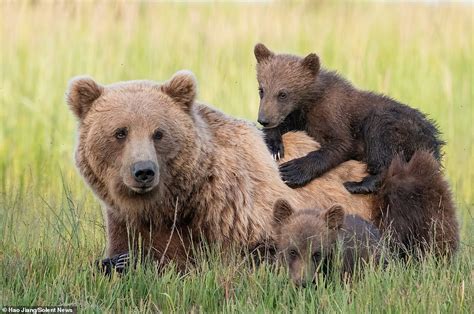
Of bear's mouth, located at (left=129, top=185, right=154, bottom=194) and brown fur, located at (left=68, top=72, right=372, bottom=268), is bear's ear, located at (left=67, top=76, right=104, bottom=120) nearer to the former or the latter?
brown fur, located at (left=68, top=72, right=372, bottom=268)

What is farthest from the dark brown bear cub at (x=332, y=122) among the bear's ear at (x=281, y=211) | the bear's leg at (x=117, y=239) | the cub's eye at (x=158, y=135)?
the bear's leg at (x=117, y=239)

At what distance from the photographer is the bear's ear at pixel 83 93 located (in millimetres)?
5938

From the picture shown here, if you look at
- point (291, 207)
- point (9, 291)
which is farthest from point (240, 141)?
point (9, 291)

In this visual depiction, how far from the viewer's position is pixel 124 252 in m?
6.04

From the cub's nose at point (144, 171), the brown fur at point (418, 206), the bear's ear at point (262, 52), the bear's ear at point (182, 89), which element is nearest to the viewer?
the cub's nose at point (144, 171)

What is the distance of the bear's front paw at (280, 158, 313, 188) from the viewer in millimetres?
6484

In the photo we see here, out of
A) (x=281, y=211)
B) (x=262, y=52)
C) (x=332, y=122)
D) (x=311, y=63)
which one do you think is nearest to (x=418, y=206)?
(x=332, y=122)

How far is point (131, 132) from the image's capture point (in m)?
5.75

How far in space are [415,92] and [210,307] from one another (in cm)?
747

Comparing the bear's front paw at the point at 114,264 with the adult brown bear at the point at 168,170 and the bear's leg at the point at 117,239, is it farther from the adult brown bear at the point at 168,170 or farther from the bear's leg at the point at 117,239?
the adult brown bear at the point at 168,170

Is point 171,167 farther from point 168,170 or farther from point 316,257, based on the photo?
point 316,257

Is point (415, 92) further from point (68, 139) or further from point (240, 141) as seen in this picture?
point (240, 141)

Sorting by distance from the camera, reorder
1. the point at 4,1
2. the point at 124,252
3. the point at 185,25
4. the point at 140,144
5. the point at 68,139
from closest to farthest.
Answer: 1. the point at 140,144
2. the point at 124,252
3. the point at 68,139
4. the point at 4,1
5. the point at 185,25

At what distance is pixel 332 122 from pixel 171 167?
1.36 meters
